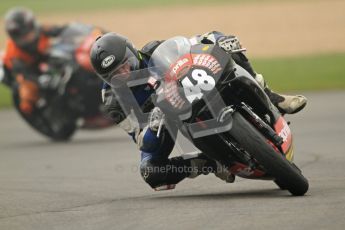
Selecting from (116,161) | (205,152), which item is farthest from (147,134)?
(116,161)

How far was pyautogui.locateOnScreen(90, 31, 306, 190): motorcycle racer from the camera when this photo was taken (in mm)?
8391

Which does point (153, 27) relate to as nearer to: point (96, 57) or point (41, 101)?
point (41, 101)

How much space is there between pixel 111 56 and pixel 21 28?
894 centimetres

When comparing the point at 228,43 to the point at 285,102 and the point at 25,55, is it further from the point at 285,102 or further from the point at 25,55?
the point at 25,55

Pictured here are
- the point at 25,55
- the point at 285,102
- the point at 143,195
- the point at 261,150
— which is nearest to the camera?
the point at 261,150

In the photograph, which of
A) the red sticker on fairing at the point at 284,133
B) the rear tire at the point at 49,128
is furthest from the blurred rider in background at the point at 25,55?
the red sticker on fairing at the point at 284,133

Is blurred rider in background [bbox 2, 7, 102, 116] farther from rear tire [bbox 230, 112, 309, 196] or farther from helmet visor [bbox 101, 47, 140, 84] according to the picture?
rear tire [bbox 230, 112, 309, 196]

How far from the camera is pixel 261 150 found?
7.58 m

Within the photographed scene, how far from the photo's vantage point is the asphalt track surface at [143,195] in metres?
7.13

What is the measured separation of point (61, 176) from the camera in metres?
11.2

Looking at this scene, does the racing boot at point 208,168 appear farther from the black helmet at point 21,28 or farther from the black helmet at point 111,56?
the black helmet at point 21,28

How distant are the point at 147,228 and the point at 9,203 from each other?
7.46 ft

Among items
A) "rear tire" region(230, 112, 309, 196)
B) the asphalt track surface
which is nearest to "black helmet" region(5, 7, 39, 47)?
the asphalt track surface

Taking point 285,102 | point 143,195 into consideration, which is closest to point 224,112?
point 285,102
